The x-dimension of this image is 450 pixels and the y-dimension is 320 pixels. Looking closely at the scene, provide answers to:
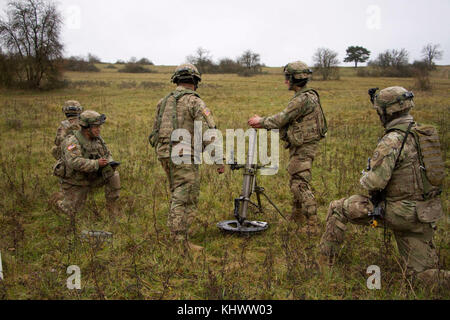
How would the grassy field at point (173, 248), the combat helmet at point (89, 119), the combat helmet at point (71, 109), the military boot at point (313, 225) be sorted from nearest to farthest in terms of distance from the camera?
the grassy field at point (173, 248), the military boot at point (313, 225), the combat helmet at point (89, 119), the combat helmet at point (71, 109)

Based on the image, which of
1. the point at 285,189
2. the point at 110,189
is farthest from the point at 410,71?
the point at 110,189

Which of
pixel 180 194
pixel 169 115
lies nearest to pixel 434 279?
pixel 180 194

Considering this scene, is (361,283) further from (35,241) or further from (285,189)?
(35,241)

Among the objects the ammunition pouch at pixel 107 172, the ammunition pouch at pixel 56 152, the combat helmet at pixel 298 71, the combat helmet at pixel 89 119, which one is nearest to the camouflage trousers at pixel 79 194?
the ammunition pouch at pixel 107 172

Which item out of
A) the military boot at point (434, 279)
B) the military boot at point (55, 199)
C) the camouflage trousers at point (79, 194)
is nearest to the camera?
the military boot at point (434, 279)

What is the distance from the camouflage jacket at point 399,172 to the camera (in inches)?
137

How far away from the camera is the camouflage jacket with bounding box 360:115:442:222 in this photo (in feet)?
11.4

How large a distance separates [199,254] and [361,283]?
1962 millimetres

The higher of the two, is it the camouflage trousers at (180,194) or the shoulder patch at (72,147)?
the shoulder patch at (72,147)

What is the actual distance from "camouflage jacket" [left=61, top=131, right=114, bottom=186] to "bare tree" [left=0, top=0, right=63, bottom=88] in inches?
1054

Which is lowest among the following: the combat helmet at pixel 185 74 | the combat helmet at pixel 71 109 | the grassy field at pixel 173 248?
the grassy field at pixel 173 248

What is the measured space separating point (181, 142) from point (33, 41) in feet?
97.7

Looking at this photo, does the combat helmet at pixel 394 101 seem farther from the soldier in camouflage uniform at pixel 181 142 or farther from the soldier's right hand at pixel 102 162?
the soldier's right hand at pixel 102 162
